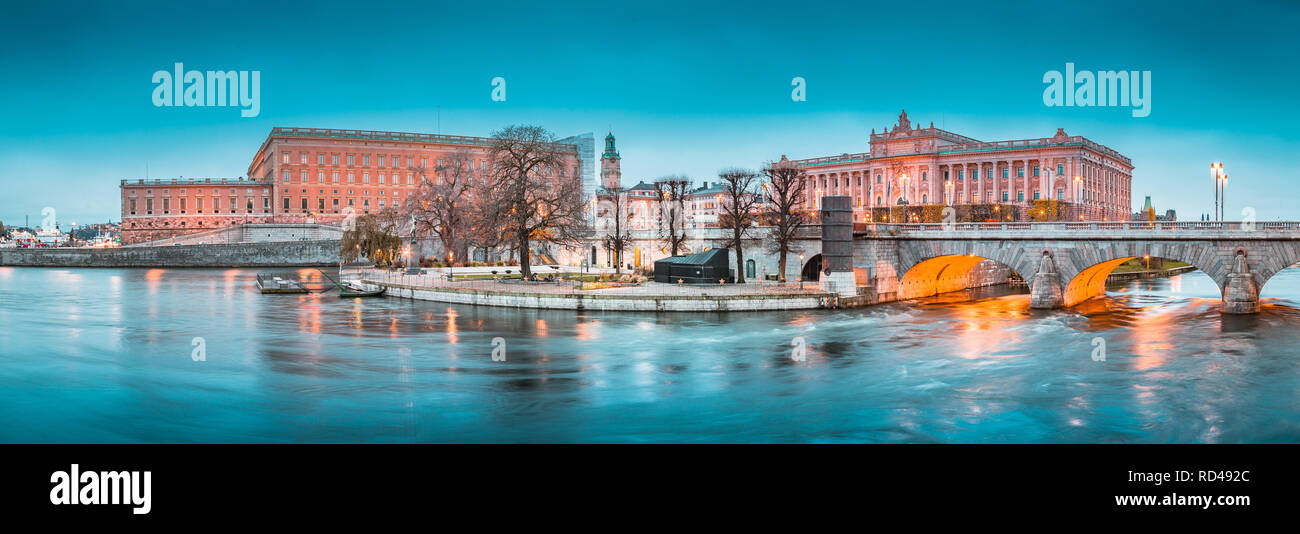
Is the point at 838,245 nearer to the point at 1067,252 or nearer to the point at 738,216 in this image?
the point at 738,216

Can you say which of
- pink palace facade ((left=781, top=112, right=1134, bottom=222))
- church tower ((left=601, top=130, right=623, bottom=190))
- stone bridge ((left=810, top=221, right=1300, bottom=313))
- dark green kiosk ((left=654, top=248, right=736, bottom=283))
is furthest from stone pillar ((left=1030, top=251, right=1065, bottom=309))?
church tower ((left=601, top=130, right=623, bottom=190))

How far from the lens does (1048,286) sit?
4459 cm

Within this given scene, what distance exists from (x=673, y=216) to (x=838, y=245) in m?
16.7

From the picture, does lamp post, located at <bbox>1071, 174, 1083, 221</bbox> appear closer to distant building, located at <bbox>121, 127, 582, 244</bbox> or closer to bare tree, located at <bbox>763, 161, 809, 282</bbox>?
bare tree, located at <bbox>763, 161, 809, 282</bbox>

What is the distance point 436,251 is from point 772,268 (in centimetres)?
4124

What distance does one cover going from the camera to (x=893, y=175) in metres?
120

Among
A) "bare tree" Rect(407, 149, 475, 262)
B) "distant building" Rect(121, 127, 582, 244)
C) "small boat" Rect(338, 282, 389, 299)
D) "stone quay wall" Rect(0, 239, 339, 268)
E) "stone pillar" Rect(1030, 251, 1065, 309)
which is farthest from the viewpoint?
"distant building" Rect(121, 127, 582, 244)

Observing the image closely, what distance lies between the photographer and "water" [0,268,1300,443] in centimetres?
1970

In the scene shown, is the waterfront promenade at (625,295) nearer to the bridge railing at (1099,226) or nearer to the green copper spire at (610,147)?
the bridge railing at (1099,226)

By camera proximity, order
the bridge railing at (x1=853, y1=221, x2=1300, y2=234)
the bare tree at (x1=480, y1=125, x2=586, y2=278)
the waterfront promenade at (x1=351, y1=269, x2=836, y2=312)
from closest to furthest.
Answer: the bridge railing at (x1=853, y1=221, x2=1300, y2=234) → the waterfront promenade at (x1=351, y1=269, x2=836, y2=312) → the bare tree at (x1=480, y1=125, x2=586, y2=278)

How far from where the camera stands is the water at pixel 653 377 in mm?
19703

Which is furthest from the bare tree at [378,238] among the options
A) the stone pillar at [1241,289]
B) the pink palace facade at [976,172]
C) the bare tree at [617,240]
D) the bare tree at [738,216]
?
the stone pillar at [1241,289]

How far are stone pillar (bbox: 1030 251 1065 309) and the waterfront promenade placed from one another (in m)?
10.9
